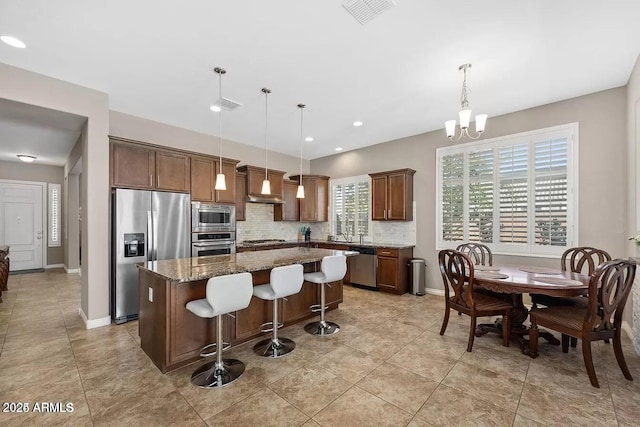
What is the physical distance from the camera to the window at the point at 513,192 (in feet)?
13.0

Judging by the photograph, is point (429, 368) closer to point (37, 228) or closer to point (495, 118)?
point (495, 118)

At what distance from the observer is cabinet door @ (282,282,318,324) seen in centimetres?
351

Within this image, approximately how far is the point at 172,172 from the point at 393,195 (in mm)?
3943

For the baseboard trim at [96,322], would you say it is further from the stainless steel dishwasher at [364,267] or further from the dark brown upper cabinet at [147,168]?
the stainless steel dishwasher at [364,267]

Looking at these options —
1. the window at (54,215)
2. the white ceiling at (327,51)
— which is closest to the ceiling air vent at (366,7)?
the white ceiling at (327,51)

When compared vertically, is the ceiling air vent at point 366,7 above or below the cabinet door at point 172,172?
above

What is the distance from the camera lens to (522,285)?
8.61 ft

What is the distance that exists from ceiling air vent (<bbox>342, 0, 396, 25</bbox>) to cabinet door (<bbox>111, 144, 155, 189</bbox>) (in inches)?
131

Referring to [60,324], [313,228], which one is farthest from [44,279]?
[313,228]

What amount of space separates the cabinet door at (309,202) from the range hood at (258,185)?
0.64 metres

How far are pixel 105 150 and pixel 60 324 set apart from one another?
2332 millimetres

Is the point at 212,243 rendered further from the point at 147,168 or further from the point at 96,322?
the point at 96,322

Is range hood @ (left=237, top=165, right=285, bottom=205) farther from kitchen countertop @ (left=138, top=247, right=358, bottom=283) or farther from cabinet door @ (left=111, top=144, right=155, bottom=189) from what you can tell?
kitchen countertop @ (left=138, top=247, right=358, bottom=283)

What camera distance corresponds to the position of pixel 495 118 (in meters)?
4.59
